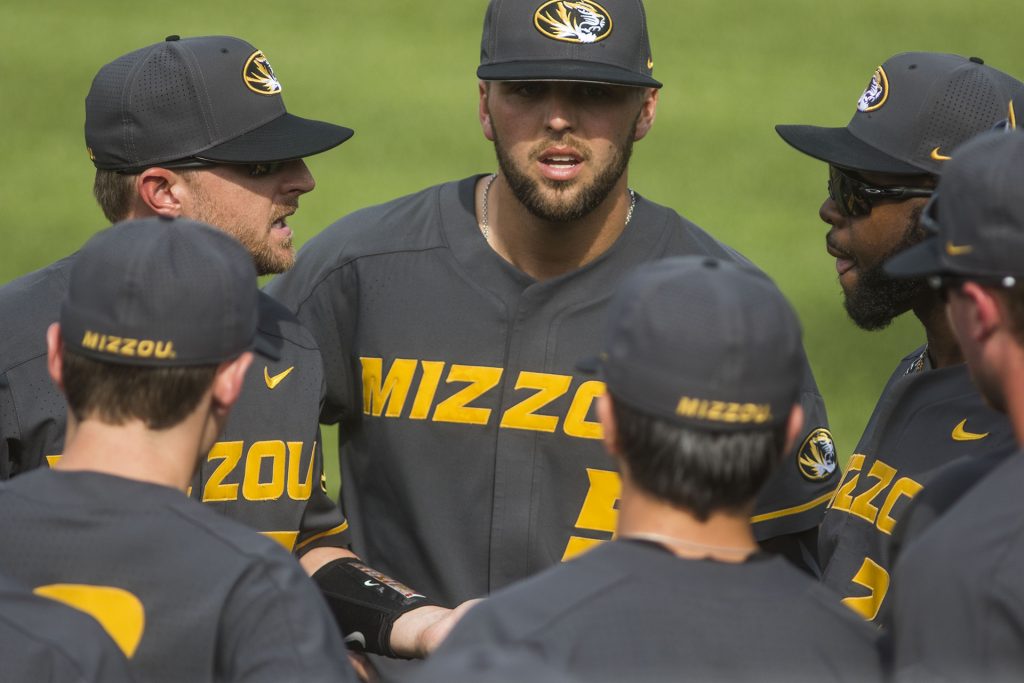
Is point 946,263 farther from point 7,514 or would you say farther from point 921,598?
point 7,514

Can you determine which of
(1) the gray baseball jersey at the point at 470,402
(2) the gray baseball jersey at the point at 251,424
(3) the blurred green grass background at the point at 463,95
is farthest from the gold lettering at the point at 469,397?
(3) the blurred green grass background at the point at 463,95

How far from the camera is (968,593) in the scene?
6.17ft

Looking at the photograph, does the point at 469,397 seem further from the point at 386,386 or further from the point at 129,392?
the point at 129,392

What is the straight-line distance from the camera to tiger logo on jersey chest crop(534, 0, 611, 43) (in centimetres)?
352

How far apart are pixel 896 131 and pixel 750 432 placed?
182cm

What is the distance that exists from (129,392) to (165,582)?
0.31 metres

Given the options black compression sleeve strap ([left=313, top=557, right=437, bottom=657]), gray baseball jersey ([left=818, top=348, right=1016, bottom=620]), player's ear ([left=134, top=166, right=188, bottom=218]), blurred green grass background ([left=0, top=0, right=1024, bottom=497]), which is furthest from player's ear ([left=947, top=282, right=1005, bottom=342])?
blurred green grass background ([left=0, top=0, right=1024, bottom=497])

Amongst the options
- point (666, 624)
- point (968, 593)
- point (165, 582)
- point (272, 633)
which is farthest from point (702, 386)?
point (165, 582)

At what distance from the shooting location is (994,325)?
209 centimetres

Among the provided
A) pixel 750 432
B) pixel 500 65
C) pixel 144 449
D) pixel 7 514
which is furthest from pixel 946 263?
pixel 500 65

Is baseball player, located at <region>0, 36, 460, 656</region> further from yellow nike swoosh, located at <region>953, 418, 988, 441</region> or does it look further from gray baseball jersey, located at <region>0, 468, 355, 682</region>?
yellow nike swoosh, located at <region>953, 418, 988, 441</region>

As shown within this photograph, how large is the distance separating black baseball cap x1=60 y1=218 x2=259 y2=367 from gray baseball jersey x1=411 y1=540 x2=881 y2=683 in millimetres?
676

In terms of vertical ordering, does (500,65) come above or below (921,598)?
above

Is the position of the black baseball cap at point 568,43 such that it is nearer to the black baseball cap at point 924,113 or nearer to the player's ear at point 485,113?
the player's ear at point 485,113
